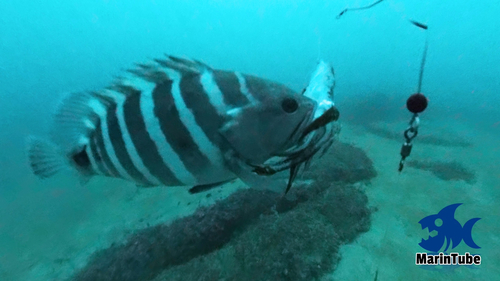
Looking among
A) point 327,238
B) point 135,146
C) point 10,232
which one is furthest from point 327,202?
point 10,232

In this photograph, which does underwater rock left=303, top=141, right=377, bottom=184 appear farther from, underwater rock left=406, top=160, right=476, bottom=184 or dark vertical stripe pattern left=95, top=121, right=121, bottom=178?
dark vertical stripe pattern left=95, top=121, right=121, bottom=178

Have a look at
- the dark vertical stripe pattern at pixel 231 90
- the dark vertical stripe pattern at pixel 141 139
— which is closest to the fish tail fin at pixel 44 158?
the dark vertical stripe pattern at pixel 141 139

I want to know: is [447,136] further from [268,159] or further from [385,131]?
[268,159]

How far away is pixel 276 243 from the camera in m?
2.32

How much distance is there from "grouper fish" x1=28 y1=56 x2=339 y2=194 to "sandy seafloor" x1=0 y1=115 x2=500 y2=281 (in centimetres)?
149

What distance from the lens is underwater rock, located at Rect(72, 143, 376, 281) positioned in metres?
2.18

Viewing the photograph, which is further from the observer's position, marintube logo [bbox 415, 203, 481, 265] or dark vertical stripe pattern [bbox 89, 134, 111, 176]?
marintube logo [bbox 415, 203, 481, 265]

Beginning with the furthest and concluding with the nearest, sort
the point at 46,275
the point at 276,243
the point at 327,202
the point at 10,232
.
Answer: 1. the point at 10,232
2. the point at 46,275
3. the point at 327,202
4. the point at 276,243

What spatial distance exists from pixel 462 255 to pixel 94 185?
7.77 metres

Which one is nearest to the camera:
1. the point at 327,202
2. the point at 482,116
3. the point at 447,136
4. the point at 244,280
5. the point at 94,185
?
the point at 244,280

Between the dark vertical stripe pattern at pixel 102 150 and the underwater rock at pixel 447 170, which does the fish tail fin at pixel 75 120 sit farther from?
the underwater rock at pixel 447 170

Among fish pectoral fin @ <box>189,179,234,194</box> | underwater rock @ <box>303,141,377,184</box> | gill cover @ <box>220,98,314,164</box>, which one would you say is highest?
gill cover @ <box>220,98,314,164</box>

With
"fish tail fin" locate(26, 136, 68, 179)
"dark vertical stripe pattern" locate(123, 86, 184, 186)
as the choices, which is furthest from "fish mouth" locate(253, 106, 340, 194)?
"fish tail fin" locate(26, 136, 68, 179)

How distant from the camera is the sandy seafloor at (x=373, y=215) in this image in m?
2.40
